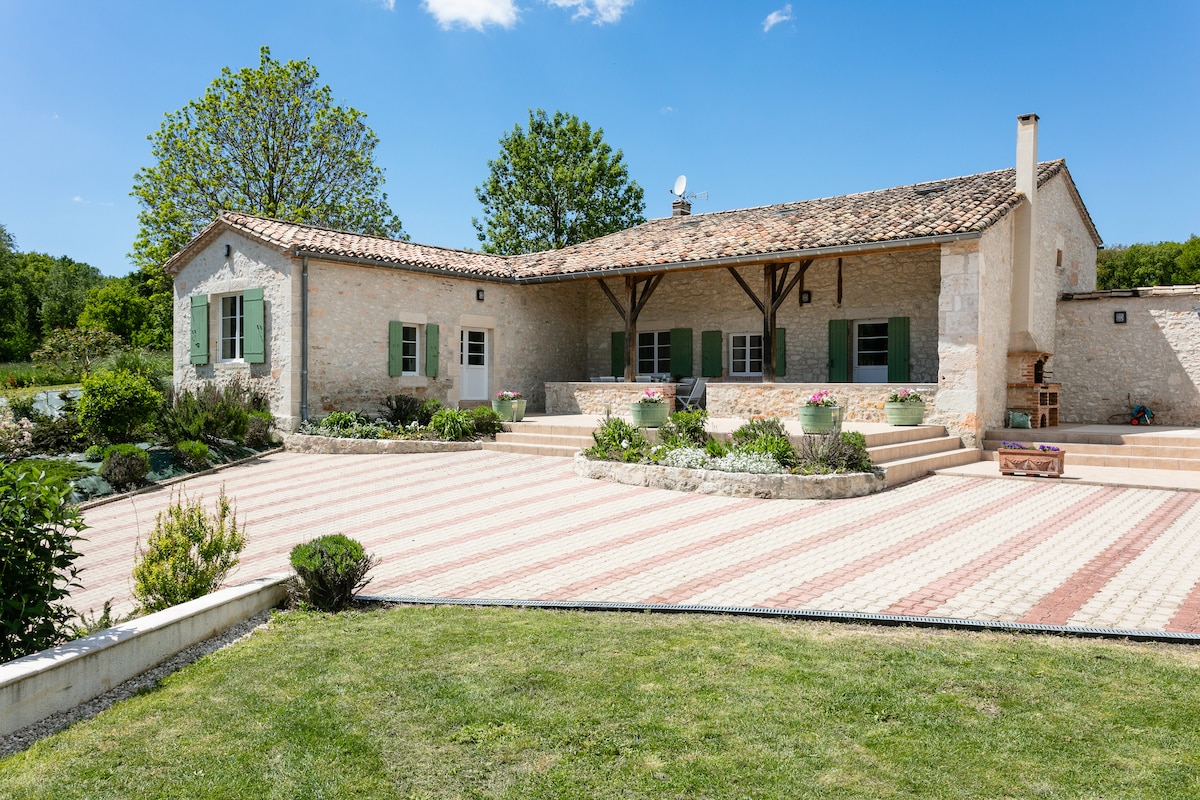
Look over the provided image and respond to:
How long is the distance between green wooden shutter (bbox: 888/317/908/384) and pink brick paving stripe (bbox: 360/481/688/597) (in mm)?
8180

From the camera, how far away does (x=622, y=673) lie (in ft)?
10.9

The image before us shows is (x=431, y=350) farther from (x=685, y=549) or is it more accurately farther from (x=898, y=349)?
(x=685, y=549)

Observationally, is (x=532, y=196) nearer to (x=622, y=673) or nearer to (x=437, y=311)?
(x=437, y=311)

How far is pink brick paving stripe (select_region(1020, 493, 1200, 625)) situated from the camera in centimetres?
431

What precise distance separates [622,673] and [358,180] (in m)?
25.5

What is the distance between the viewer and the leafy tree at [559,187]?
29672 millimetres

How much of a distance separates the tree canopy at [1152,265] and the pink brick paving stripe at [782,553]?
26.8m

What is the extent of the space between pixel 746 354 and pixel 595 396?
3706 millimetres

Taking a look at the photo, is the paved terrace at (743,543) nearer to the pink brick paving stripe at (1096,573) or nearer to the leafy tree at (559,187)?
the pink brick paving stripe at (1096,573)

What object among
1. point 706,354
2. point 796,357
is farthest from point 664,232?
point 796,357

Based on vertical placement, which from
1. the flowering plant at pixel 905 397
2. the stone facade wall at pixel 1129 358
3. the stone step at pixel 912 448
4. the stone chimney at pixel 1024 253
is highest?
the stone chimney at pixel 1024 253

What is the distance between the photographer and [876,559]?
5.66 metres

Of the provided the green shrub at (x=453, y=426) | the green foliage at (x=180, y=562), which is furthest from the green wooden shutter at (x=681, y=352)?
the green foliage at (x=180, y=562)

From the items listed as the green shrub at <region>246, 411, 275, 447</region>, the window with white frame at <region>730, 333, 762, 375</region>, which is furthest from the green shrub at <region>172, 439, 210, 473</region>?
the window with white frame at <region>730, 333, 762, 375</region>
